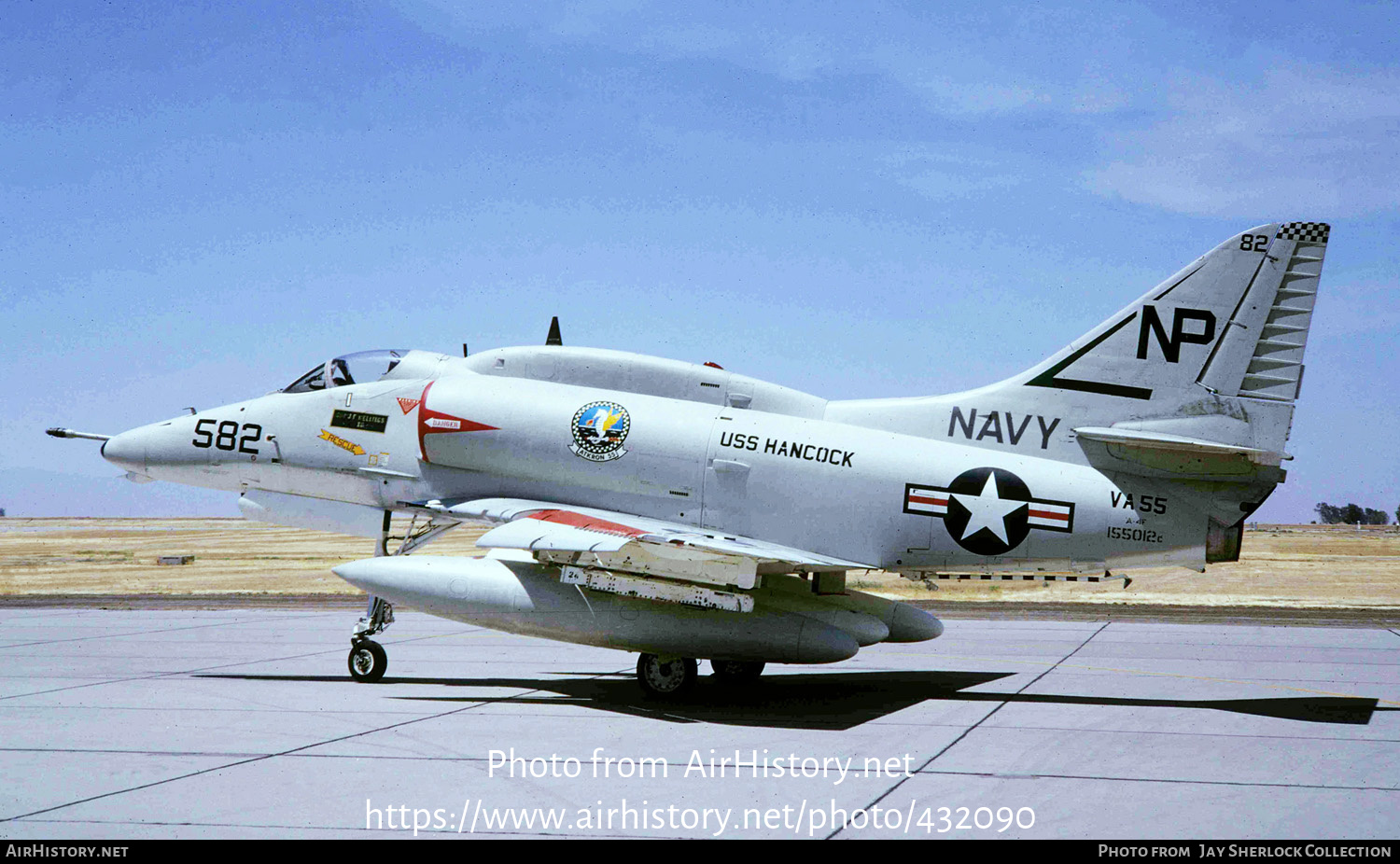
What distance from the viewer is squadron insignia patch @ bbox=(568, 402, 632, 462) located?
516 inches

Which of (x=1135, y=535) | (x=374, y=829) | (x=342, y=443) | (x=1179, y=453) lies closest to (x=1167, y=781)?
(x=1135, y=535)

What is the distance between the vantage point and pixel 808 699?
42.1ft

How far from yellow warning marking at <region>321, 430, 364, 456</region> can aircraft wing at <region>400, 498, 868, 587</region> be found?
2489mm

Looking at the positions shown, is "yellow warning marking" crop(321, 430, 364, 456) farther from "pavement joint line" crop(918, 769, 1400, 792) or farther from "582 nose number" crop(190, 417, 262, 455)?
"pavement joint line" crop(918, 769, 1400, 792)

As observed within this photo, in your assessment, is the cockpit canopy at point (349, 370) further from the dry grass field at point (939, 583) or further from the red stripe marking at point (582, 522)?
the dry grass field at point (939, 583)

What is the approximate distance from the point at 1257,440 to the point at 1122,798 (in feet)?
18.4

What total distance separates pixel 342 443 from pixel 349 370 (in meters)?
1.01

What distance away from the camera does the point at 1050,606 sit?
26000 millimetres

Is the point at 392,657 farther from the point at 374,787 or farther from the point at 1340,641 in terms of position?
the point at 1340,641

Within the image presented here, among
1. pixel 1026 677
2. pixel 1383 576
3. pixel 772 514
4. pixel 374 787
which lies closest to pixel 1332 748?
pixel 1026 677

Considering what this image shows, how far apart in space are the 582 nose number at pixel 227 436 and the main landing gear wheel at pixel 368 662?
2964mm

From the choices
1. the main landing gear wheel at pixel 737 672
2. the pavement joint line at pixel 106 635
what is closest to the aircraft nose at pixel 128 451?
the pavement joint line at pixel 106 635

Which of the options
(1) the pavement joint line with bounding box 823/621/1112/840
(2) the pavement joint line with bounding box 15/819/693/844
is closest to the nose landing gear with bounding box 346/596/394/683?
(2) the pavement joint line with bounding box 15/819/693/844

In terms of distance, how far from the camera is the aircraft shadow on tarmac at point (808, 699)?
11.5 meters
